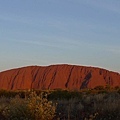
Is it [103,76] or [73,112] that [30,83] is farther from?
[73,112]

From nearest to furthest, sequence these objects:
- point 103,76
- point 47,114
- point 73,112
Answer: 1. point 47,114
2. point 73,112
3. point 103,76

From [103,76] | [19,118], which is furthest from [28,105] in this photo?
[103,76]

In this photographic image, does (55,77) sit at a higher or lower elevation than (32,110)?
lower

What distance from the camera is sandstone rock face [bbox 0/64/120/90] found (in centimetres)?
9444

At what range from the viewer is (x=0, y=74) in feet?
328

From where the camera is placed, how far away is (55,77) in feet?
321

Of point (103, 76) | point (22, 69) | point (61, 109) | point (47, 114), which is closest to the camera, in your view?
point (47, 114)

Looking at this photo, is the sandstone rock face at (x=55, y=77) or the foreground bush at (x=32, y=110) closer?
the foreground bush at (x=32, y=110)

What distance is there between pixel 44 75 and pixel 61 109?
8061cm

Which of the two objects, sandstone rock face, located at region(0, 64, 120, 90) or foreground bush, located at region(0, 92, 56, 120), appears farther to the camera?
sandstone rock face, located at region(0, 64, 120, 90)

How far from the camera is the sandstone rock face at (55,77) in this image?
94.4 metres

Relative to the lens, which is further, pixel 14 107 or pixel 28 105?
pixel 14 107

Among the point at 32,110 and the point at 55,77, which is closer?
the point at 32,110

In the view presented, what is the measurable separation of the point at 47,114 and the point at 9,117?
2.06m
